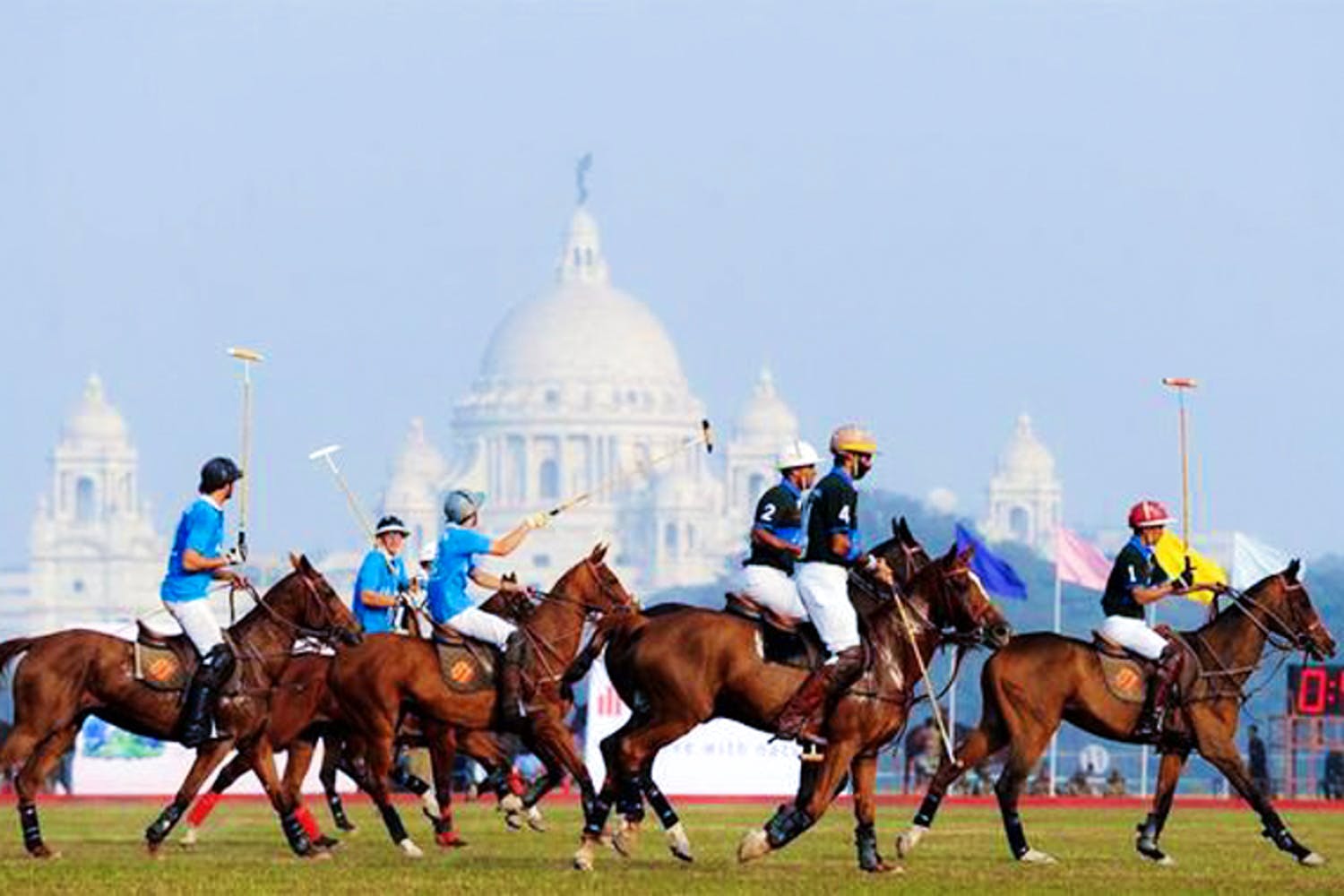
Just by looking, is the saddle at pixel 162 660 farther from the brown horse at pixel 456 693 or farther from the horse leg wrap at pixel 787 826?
the horse leg wrap at pixel 787 826

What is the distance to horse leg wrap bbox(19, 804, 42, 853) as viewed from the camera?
27781 millimetres

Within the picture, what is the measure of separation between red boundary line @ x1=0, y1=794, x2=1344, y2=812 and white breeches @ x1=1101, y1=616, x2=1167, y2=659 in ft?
59.0

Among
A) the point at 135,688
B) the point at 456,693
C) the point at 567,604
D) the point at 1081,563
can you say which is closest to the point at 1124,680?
the point at 567,604

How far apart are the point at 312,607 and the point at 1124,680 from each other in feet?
17.2

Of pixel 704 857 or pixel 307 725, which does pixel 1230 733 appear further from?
pixel 307 725

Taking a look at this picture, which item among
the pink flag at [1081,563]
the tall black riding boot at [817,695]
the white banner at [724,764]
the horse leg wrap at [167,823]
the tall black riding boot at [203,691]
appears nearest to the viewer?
the tall black riding boot at [817,695]

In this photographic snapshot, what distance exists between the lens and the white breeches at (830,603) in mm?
26656

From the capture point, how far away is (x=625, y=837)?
89.4ft

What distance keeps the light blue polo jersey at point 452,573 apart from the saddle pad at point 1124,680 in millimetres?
4064

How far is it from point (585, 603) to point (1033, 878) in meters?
3.77

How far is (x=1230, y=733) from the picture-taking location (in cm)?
2938

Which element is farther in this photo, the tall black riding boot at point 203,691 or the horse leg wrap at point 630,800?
the tall black riding boot at point 203,691

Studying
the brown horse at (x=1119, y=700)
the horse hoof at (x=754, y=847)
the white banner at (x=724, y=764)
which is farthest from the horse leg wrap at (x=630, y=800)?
the white banner at (x=724, y=764)

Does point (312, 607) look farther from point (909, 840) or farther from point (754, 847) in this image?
point (909, 840)
